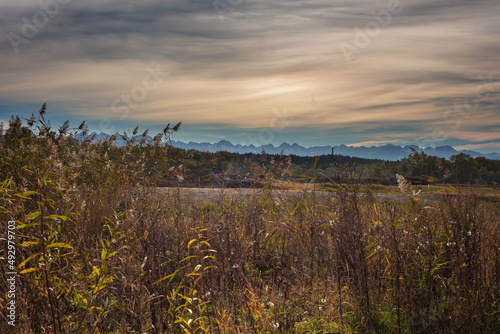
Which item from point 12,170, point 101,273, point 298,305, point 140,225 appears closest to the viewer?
point 101,273

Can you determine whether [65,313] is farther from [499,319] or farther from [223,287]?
[499,319]

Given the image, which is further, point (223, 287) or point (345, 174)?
point (345, 174)

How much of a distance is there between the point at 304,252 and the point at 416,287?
1.59 metres

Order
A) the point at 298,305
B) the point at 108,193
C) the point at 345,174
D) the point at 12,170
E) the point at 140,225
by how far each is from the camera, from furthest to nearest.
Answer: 1. the point at 108,193
2. the point at 12,170
3. the point at 345,174
4. the point at 140,225
5. the point at 298,305

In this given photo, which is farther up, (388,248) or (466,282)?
(388,248)

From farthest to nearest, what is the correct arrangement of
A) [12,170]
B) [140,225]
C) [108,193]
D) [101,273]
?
[108,193], [12,170], [140,225], [101,273]

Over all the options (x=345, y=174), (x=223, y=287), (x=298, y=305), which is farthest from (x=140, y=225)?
(x=345, y=174)

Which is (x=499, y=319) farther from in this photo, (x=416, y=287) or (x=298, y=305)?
(x=298, y=305)

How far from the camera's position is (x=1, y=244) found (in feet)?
10.4

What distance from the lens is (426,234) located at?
11.8 feet

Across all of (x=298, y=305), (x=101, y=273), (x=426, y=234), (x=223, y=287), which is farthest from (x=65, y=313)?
(x=426, y=234)

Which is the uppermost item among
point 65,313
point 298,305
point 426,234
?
point 426,234

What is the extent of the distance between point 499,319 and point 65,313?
13.8 feet

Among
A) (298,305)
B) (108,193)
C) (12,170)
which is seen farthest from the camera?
(108,193)
